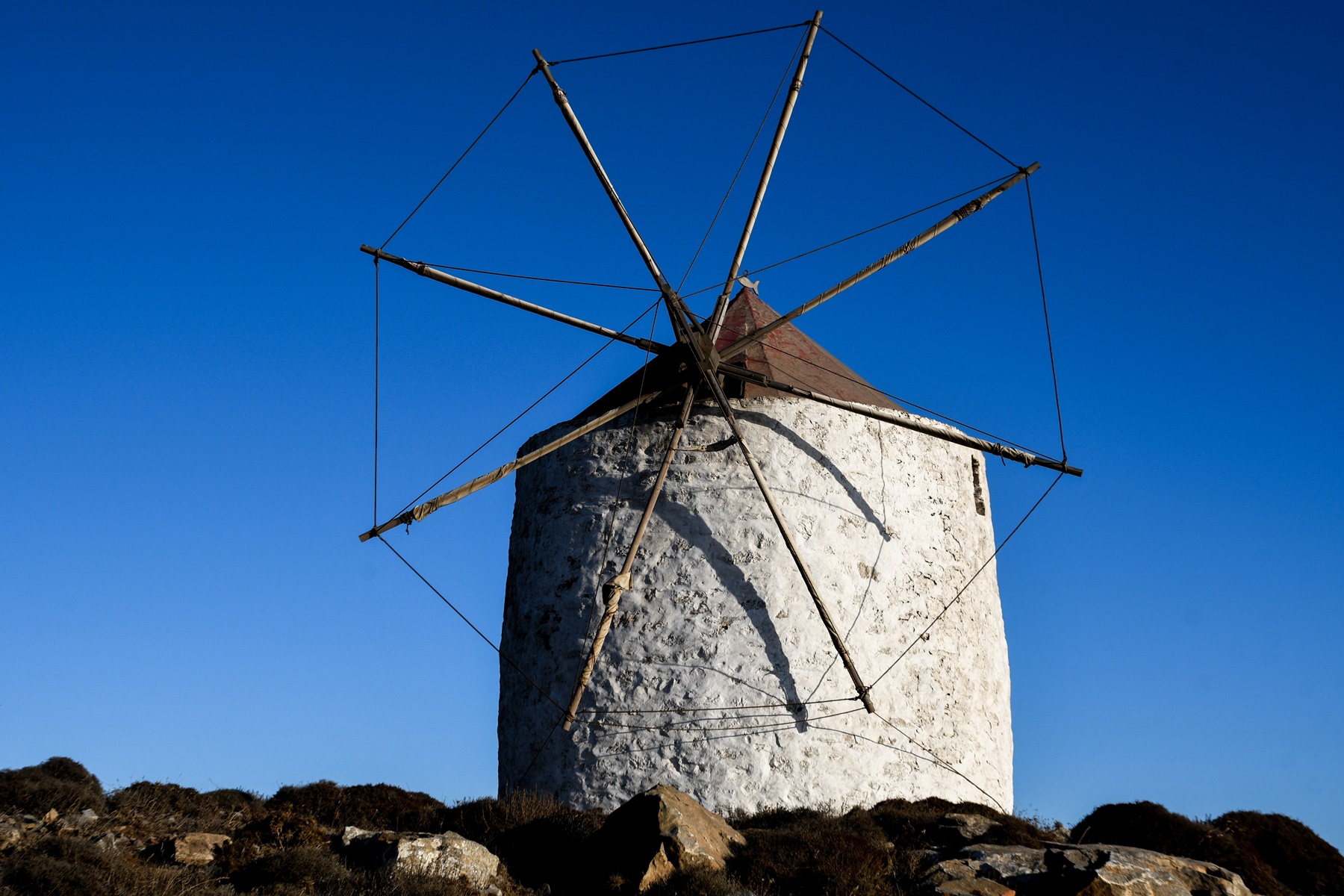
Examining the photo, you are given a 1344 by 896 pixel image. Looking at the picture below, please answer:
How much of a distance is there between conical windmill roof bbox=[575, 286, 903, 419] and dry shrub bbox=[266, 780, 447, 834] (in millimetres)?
3730

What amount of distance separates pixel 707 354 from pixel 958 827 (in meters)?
4.20

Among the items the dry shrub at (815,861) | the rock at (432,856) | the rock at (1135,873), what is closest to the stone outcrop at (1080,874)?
the rock at (1135,873)

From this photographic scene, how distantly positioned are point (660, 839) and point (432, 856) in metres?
1.47

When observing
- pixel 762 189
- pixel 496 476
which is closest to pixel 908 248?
pixel 762 189

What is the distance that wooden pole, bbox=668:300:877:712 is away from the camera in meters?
9.19

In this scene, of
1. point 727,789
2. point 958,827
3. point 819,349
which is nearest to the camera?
point 958,827

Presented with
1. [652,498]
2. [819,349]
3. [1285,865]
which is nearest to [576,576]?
[652,498]

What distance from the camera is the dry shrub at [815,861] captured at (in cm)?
700

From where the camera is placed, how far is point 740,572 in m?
9.53

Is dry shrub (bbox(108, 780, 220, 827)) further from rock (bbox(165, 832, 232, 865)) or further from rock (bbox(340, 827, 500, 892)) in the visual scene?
rock (bbox(340, 827, 500, 892))

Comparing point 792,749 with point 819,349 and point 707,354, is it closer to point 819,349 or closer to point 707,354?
point 707,354

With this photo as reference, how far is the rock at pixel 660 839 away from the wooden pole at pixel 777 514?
1.86 m

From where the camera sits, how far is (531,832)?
8.28 meters

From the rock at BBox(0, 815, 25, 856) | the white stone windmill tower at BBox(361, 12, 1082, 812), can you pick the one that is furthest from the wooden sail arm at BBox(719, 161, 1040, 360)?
the rock at BBox(0, 815, 25, 856)
